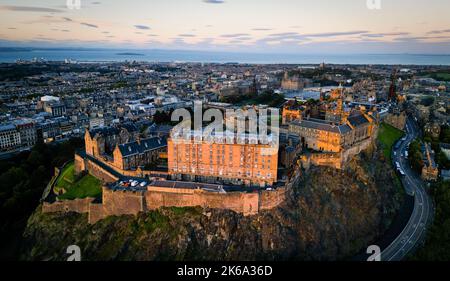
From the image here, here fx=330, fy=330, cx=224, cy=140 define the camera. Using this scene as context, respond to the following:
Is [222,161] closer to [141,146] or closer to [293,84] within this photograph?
[141,146]

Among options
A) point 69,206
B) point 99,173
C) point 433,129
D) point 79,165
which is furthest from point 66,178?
point 433,129

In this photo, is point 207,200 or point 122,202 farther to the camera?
point 122,202

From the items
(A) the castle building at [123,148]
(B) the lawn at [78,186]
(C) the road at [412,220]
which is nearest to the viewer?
(C) the road at [412,220]

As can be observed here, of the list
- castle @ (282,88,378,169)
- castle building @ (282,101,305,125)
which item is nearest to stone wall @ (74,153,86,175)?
castle @ (282,88,378,169)

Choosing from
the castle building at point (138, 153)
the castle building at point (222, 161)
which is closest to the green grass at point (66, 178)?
the castle building at point (138, 153)

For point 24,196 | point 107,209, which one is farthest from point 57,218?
point 24,196

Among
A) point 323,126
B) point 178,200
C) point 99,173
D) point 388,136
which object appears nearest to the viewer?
point 178,200

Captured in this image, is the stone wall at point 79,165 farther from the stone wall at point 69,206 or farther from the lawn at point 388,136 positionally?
the lawn at point 388,136
